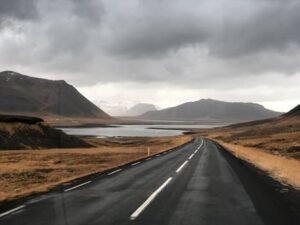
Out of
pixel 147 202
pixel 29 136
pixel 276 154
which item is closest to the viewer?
pixel 147 202

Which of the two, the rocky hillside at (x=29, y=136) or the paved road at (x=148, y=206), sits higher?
the rocky hillside at (x=29, y=136)

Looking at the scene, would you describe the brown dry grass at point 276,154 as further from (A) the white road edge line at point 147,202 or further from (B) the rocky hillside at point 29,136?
(B) the rocky hillside at point 29,136

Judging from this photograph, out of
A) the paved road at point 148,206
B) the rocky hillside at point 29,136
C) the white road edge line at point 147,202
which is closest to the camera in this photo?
the paved road at point 148,206

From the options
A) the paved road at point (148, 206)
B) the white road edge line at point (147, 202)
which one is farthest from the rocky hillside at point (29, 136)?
the white road edge line at point (147, 202)

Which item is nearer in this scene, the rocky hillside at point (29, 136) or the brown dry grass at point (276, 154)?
the brown dry grass at point (276, 154)

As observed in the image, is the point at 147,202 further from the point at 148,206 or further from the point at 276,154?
the point at 276,154

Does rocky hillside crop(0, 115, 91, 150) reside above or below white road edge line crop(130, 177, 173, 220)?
above

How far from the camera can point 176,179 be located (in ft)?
68.8

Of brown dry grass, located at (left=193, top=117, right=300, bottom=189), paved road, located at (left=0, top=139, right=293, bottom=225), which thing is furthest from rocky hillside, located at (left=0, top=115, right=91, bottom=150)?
paved road, located at (left=0, top=139, right=293, bottom=225)

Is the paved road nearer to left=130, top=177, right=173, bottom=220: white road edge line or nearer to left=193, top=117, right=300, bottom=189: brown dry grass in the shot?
left=130, top=177, right=173, bottom=220: white road edge line

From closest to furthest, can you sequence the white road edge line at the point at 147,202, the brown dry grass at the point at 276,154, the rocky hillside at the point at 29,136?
the white road edge line at the point at 147,202, the brown dry grass at the point at 276,154, the rocky hillside at the point at 29,136

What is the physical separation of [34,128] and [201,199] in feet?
215

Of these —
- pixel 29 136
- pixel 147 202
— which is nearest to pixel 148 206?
pixel 147 202

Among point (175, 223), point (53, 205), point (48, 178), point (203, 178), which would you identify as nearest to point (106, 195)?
point (53, 205)
